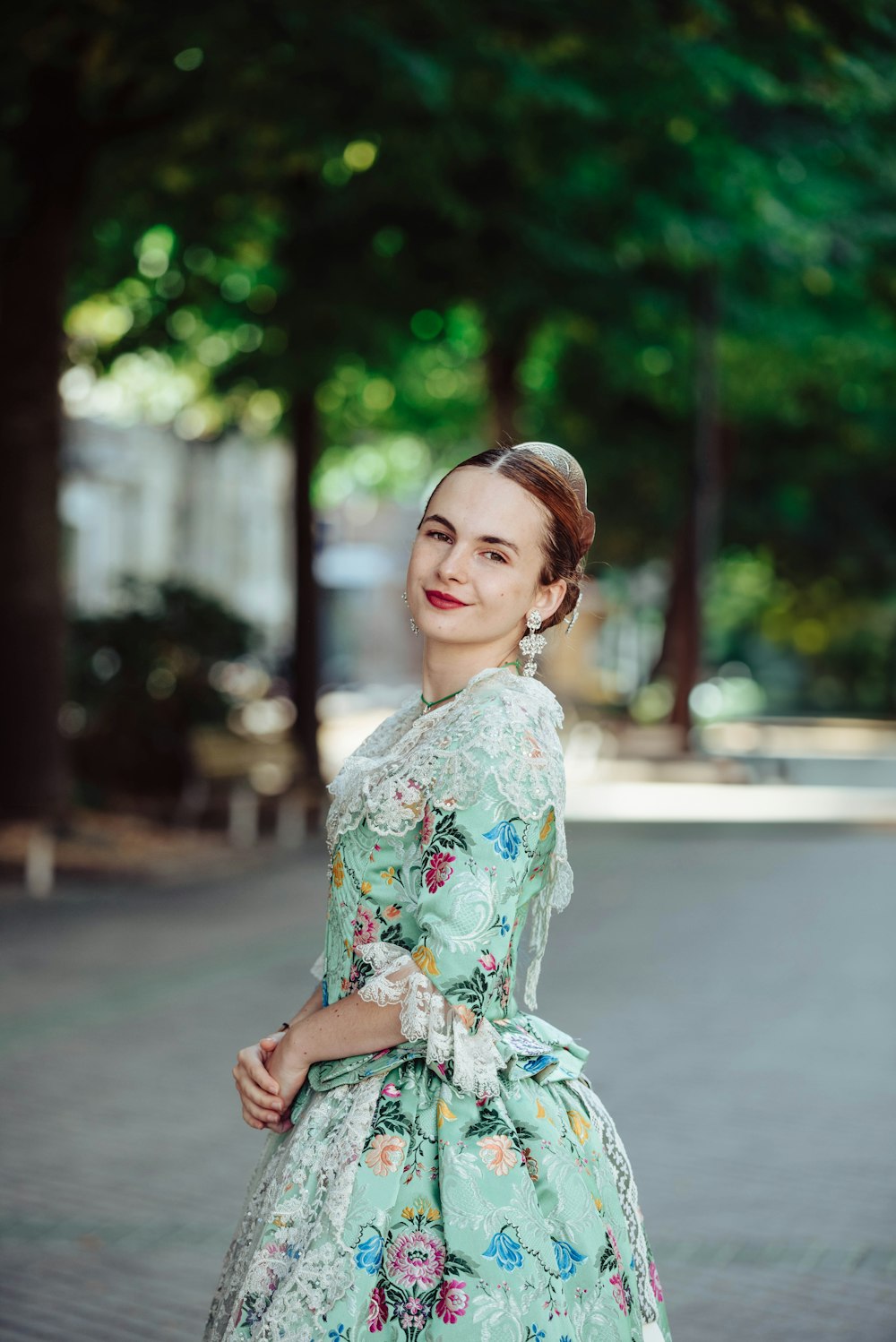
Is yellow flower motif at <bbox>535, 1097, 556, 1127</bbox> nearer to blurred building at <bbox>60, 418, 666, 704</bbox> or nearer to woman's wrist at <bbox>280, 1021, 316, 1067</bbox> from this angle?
woman's wrist at <bbox>280, 1021, 316, 1067</bbox>

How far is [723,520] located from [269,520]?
66.7 feet

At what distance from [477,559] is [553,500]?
0.15 metres

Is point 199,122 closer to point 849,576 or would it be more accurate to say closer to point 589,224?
point 589,224

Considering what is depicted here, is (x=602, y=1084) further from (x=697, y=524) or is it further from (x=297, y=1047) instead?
(x=697, y=524)

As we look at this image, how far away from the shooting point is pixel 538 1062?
2.42 m

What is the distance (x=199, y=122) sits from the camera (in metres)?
11.3

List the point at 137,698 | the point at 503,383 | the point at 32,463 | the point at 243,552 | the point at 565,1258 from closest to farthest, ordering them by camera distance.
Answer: the point at 565,1258 → the point at 32,463 → the point at 137,698 → the point at 503,383 → the point at 243,552

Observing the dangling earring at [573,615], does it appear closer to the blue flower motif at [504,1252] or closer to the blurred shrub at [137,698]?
the blue flower motif at [504,1252]

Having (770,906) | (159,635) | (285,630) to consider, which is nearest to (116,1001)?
(770,906)

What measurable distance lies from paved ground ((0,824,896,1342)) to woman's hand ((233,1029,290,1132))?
1960 mm

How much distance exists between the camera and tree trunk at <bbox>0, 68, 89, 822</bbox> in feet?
40.0

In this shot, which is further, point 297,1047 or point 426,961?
point 297,1047

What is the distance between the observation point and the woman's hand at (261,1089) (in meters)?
2.44

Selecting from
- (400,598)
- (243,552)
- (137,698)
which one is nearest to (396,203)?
(400,598)
